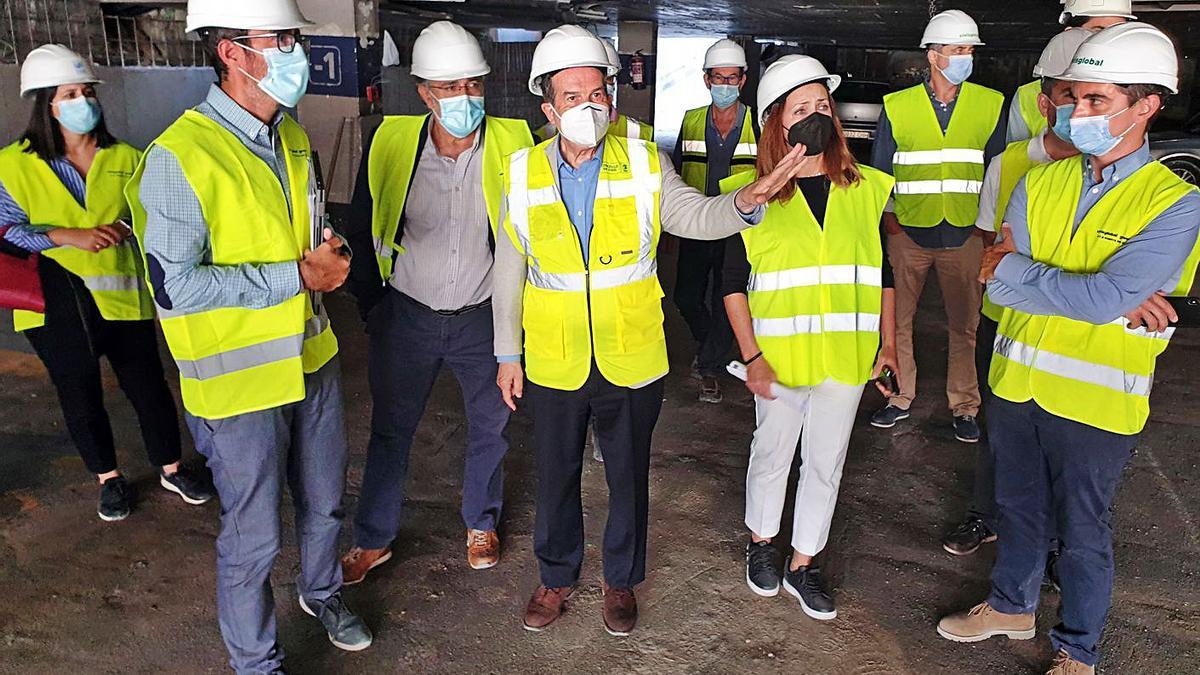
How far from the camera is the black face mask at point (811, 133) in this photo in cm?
237

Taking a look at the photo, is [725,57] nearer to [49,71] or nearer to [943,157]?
[943,157]

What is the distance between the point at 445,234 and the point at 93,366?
5.69ft

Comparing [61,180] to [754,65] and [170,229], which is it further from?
[754,65]

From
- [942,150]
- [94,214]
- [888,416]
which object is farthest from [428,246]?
[888,416]

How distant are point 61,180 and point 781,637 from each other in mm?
3258

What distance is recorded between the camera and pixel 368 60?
22.0 feet

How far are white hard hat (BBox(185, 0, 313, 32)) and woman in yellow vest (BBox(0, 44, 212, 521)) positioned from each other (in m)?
1.57

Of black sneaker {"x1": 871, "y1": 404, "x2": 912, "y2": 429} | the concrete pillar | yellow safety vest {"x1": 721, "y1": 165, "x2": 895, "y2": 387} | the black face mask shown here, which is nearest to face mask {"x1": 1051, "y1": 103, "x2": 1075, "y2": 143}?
yellow safety vest {"x1": 721, "y1": 165, "x2": 895, "y2": 387}

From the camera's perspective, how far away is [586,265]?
2.56 m

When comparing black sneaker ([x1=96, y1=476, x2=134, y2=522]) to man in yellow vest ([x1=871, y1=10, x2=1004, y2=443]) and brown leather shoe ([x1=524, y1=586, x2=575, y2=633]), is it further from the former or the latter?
man in yellow vest ([x1=871, y1=10, x2=1004, y2=443])

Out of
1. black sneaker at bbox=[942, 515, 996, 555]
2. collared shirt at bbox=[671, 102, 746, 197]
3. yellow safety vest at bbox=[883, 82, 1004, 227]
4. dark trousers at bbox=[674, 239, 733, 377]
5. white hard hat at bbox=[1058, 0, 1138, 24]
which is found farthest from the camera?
dark trousers at bbox=[674, 239, 733, 377]

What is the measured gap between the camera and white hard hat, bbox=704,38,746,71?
4641 mm

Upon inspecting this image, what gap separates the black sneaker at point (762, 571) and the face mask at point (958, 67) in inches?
92.4

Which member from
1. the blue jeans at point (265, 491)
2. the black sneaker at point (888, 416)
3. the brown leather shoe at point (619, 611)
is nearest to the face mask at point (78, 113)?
the blue jeans at point (265, 491)
